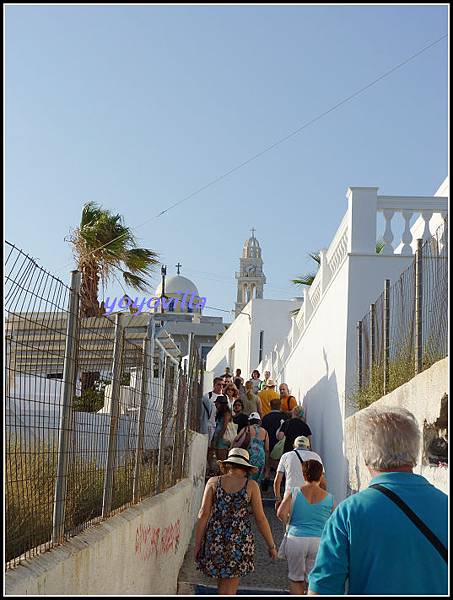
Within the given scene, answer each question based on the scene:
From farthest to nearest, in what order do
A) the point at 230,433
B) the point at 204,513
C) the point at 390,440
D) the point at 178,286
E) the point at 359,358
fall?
the point at 178,286, the point at 230,433, the point at 359,358, the point at 204,513, the point at 390,440

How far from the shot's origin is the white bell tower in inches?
4606

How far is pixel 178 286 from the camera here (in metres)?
98.4

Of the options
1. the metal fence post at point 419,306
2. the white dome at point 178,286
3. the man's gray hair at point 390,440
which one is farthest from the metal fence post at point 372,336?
the white dome at point 178,286

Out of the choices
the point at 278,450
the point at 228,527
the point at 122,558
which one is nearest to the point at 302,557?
the point at 228,527

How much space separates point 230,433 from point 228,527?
801 cm

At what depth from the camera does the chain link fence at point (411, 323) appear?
362 inches

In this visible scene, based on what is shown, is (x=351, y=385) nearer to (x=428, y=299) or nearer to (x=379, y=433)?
(x=428, y=299)

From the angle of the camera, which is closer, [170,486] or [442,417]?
[442,417]

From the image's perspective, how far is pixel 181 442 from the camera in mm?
11977

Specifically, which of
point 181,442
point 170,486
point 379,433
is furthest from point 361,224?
point 379,433

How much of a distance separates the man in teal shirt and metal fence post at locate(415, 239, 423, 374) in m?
5.29

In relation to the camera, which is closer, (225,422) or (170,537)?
(170,537)

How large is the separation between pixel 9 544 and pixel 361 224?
11364 millimetres

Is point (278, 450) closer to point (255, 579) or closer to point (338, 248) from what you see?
point (338, 248)
